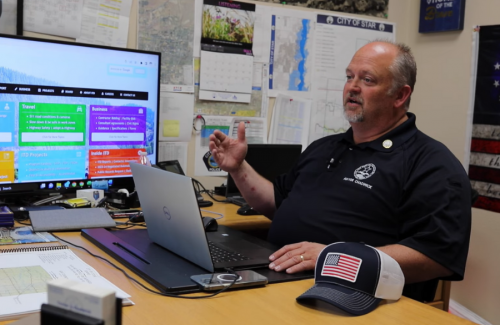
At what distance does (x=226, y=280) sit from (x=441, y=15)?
7.55 ft

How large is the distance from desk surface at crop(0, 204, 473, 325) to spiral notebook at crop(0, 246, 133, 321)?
35 millimetres

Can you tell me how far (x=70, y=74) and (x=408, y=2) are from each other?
207 centimetres

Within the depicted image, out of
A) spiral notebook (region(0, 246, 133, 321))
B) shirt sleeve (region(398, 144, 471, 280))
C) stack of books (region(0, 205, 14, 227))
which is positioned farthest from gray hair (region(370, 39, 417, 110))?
stack of books (region(0, 205, 14, 227))

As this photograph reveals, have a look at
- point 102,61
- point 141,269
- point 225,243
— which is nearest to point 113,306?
point 141,269

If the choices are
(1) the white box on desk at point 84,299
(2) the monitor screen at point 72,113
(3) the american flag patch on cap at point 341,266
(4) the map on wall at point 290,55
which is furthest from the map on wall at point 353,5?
(1) the white box on desk at point 84,299

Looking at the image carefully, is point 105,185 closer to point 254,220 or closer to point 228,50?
point 254,220

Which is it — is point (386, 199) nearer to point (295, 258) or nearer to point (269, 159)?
point (295, 258)

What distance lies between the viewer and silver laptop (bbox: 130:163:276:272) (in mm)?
1245

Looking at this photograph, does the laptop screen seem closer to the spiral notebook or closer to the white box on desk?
the spiral notebook

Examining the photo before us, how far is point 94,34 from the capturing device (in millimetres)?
2213

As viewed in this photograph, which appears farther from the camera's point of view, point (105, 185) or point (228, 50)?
point (228, 50)

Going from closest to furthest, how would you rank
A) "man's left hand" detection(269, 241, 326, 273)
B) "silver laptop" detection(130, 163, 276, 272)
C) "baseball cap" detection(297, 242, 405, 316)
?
"baseball cap" detection(297, 242, 405, 316)
"silver laptop" detection(130, 163, 276, 272)
"man's left hand" detection(269, 241, 326, 273)

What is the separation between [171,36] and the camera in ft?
7.95

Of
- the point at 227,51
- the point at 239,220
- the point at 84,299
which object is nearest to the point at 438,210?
the point at 239,220
